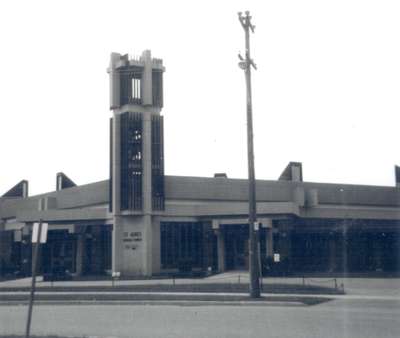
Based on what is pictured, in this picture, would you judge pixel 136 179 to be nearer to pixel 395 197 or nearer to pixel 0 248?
pixel 0 248

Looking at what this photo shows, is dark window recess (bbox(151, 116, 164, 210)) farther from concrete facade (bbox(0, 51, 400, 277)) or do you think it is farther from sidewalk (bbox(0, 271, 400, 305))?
sidewalk (bbox(0, 271, 400, 305))

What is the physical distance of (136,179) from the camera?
42.2m

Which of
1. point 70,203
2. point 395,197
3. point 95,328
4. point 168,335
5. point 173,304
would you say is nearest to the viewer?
point 168,335

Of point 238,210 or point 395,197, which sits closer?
point 238,210

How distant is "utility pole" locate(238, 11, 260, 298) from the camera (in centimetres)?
2327

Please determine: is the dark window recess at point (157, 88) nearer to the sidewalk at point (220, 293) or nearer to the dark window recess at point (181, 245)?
the dark window recess at point (181, 245)

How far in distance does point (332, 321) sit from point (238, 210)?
27.1 metres

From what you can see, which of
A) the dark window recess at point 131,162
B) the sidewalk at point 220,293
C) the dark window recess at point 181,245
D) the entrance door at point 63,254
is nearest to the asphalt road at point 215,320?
the sidewalk at point 220,293

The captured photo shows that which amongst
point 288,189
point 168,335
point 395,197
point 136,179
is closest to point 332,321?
point 168,335

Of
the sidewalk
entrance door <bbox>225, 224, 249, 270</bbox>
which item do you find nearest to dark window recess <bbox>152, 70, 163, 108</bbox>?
entrance door <bbox>225, 224, 249, 270</bbox>

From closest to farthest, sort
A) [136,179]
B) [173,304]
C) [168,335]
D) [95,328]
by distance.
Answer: [168,335], [95,328], [173,304], [136,179]

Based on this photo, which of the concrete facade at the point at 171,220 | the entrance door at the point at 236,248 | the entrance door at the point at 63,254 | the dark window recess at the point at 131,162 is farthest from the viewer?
the entrance door at the point at 63,254

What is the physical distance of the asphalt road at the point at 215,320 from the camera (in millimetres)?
15141

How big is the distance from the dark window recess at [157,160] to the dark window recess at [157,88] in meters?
1.03
